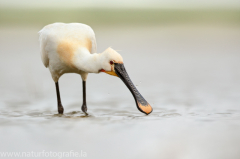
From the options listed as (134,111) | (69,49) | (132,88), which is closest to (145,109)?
(132,88)

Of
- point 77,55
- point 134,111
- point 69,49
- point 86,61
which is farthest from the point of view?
point 134,111

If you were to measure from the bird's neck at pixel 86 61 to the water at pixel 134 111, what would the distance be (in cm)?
48

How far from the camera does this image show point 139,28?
108 ft

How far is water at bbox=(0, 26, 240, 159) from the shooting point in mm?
6453

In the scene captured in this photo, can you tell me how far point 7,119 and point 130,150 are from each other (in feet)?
8.75

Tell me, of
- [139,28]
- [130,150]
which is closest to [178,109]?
[130,150]

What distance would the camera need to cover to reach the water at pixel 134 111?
21.2ft

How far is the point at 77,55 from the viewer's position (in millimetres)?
7961

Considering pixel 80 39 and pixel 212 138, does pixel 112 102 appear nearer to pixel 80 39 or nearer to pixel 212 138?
pixel 80 39

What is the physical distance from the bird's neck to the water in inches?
18.9

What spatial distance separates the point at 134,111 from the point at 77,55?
5.43 feet

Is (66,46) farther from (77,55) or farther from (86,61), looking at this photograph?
(86,61)

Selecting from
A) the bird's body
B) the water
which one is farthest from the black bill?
the bird's body

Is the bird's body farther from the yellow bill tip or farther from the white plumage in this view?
the yellow bill tip
